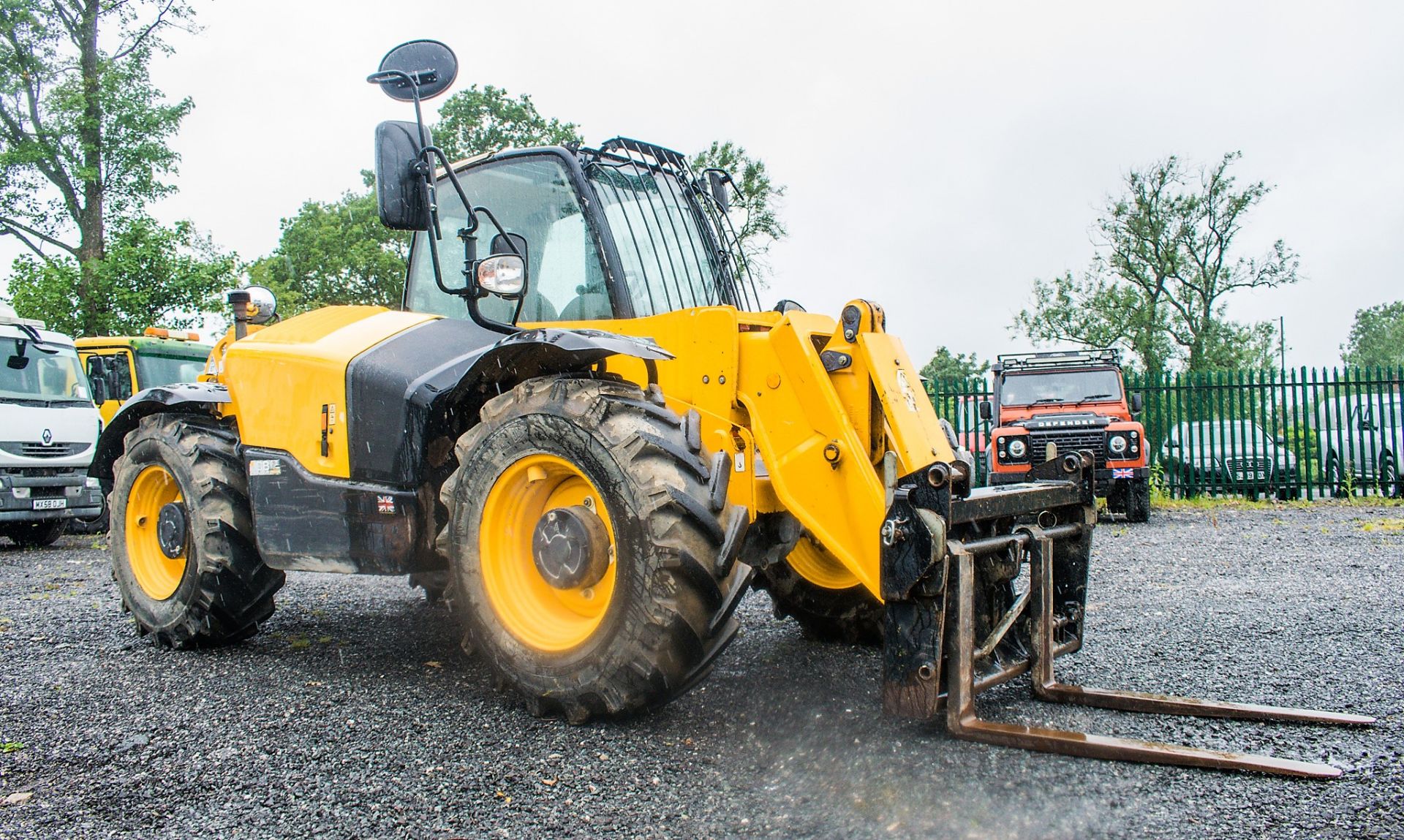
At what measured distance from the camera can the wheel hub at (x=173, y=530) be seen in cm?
531

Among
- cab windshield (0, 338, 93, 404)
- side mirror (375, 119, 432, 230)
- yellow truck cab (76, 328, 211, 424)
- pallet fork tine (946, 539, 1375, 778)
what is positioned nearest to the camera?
pallet fork tine (946, 539, 1375, 778)

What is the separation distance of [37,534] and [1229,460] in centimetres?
1707

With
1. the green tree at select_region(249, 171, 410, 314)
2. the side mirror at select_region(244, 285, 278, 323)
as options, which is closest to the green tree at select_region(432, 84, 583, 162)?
the green tree at select_region(249, 171, 410, 314)

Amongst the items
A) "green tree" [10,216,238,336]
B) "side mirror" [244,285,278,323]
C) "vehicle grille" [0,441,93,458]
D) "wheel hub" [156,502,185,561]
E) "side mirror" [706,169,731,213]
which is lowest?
"wheel hub" [156,502,185,561]

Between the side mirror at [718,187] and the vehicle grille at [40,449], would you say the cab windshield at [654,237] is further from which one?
the vehicle grille at [40,449]

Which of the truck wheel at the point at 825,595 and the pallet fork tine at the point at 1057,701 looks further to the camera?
the truck wheel at the point at 825,595

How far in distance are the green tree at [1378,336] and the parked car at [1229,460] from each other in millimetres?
82863

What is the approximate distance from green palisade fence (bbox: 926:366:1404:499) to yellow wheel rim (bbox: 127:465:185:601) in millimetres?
12068

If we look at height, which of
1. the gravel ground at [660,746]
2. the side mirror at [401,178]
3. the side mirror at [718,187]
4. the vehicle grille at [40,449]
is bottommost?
the gravel ground at [660,746]

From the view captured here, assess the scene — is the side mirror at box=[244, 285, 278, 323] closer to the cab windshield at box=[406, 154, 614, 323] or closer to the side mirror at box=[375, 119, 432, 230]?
the cab windshield at box=[406, 154, 614, 323]

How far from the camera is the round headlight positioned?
404 cm

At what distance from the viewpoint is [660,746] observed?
11.5 ft

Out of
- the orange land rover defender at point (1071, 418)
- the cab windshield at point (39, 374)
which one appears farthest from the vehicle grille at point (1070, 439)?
the cab windshield at point (39, 374)

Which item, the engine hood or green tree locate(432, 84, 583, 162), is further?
green tree locate(432, 84, 583, 162)
